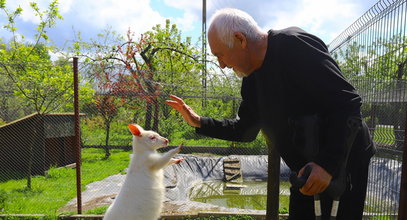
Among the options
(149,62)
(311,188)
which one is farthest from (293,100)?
(149,62)

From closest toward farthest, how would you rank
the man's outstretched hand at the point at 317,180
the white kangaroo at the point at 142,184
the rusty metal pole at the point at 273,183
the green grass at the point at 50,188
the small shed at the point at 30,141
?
the man's outstretched hand at the point at 317,180 → the white kangaroo at the point at 142,184 → the rusty metal pole at the point at 273,183 → the green grass at the point at 50,188 → the small shed at the point at 30,141

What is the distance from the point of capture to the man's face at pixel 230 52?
1.65m

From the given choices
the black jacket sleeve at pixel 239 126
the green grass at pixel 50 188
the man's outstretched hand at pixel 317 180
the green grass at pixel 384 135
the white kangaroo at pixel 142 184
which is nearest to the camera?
the man's outstretched hand at pixel 317 180

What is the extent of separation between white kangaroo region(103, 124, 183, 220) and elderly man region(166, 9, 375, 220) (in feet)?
5.25

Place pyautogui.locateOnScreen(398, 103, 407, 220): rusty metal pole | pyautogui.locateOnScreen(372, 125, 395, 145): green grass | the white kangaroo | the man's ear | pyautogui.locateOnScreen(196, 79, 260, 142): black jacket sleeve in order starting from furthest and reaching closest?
pyautogui.locateOnScreen(372, 125, 395, 145): green grass, the white kangaroo, pyautogui.locateOnScreen(398, 103, 407, 220): rusty metal pole, pyautogui.locateOnScreen(196, 79, 260, 142): black jacket sleeve, the man's ear

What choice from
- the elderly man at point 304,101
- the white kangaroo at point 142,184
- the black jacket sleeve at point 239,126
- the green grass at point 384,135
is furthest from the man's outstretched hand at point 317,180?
the green grass at point 384,135

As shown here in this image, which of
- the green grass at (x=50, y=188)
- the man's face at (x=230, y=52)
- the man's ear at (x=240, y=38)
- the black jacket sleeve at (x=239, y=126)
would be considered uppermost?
the man's ear at (x=240, y=38)

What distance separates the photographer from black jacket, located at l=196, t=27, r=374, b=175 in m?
1.37

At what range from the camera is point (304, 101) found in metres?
1.53

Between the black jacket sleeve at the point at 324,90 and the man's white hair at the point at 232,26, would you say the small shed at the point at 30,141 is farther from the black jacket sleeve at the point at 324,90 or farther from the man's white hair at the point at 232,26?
the black jacket sleeve at the point at 324,90

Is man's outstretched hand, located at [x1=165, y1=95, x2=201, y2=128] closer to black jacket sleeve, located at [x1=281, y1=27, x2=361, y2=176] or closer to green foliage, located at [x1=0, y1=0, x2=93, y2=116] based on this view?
black jacket sleeve, located at [x1=281, y1=27, x2=361, y2=176]

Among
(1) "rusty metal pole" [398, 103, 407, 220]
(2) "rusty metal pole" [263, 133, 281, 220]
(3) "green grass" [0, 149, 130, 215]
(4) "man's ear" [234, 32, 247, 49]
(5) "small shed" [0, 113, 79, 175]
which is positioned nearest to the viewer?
(4) "man's ear" [234, 32, 247, 49]

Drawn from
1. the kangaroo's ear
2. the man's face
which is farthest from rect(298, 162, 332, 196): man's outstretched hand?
the kangaroo's ear

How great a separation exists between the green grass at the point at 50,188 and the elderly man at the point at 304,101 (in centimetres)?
503
